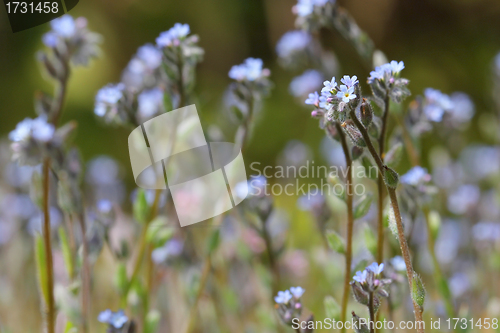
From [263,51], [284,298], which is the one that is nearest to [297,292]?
[284,298]

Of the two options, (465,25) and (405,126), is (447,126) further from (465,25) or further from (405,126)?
(465,25)

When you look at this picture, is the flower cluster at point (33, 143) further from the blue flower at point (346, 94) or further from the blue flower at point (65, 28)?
the blue flower at point (346, 94)

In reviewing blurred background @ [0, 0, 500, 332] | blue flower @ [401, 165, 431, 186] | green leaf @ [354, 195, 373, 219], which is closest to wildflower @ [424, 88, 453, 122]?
blue flower @ [401, 165, 431, 186]

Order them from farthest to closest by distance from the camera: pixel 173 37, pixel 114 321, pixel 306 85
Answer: pixel 306 85 < pixel 173 37 < pixel 114 321

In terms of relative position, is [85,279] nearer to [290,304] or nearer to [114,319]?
[114,319]

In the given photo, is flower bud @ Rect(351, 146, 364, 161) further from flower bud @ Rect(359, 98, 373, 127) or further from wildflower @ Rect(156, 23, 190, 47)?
wildflower @ Rect(156, 23, 190, 47)

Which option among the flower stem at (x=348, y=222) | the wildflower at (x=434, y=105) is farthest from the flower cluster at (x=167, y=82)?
the wildflower at (x=434, y=105)

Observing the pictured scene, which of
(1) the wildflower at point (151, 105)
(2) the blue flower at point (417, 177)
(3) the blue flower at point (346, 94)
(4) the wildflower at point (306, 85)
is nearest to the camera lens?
(3) the blue flower at point (346, 94)
